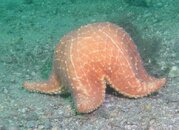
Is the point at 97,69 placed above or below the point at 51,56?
above

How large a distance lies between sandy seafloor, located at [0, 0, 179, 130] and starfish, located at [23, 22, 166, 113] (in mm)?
270

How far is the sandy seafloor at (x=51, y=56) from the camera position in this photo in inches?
194

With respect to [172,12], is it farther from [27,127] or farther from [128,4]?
[27,127]

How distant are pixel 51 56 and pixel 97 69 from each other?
2614mm

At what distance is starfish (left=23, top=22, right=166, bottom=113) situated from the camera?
16.2 ft

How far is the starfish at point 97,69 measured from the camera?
4938mm

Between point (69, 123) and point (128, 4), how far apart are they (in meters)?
5.38

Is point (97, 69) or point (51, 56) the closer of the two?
point (97, 69)

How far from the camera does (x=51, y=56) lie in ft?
24.4

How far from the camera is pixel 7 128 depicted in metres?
5.00

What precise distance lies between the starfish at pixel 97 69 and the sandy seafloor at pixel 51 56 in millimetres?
270

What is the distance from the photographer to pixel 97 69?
5.02 metres

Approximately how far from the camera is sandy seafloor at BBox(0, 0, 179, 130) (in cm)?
493

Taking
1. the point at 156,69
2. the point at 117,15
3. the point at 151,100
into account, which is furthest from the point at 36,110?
the point at 117,15
